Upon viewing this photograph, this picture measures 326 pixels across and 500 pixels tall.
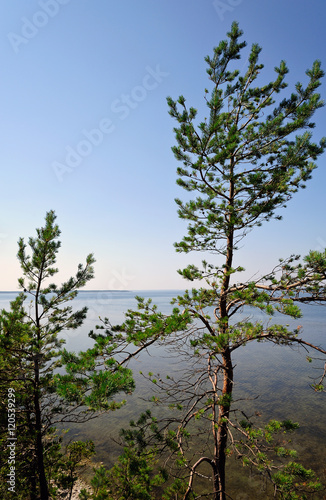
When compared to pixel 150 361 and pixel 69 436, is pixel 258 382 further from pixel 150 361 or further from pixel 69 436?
pixel 69 436

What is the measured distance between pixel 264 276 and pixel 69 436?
51.1ft

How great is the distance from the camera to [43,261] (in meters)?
6.76

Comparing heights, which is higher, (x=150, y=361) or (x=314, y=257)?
(x=314, y=257)

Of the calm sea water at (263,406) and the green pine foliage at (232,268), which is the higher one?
the green pine foliage at (232,268)

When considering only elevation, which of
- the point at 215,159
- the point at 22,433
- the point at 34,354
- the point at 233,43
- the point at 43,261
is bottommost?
the point at 22,433

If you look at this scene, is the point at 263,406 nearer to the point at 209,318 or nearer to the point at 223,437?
the point at 223,437

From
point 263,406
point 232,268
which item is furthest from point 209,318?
point 263,406

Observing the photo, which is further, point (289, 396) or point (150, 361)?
point (150, 361)

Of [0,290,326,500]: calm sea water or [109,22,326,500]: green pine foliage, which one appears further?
[0,290,326,500]: calm sea water

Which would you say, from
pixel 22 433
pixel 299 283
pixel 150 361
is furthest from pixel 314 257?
pixel 150 361

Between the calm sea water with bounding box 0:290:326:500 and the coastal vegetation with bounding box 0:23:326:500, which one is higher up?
the coastal vegetation with bounding box 0:23:326:500

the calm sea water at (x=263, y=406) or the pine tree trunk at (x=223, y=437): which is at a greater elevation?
the pine tree trunk at (x=223, y=437)

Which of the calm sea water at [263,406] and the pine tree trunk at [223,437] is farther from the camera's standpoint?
the calm sea water at [263,406]

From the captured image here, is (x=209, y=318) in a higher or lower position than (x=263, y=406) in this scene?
higher
